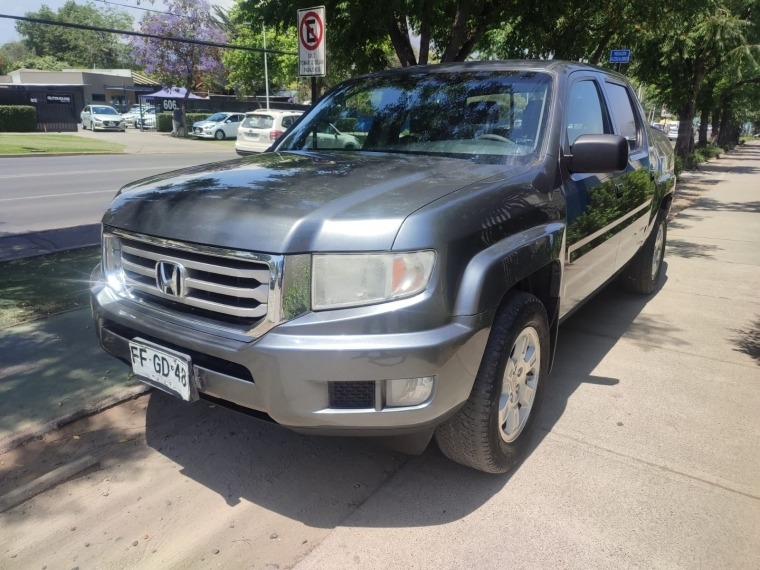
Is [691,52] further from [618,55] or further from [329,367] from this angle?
[329,367]

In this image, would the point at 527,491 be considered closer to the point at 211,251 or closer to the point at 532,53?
the point at 211,251

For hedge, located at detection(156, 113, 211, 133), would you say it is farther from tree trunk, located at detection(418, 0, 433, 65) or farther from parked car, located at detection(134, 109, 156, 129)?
tree trunk, located at detection(418, 0, 433, 65)

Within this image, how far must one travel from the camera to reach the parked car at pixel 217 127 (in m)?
35.1

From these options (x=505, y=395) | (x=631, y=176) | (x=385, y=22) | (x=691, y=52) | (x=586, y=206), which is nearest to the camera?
(x=505, y=395)

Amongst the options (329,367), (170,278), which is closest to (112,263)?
(170,278)

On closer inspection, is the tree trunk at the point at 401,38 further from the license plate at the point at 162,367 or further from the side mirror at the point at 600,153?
the license plate at the point at 162,367

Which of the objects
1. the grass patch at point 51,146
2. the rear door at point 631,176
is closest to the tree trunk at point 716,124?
the grass patch at point 51,146

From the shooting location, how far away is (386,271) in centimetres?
224

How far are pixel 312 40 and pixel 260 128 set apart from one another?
11.7m

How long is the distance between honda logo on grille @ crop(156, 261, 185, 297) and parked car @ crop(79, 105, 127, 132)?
127ft

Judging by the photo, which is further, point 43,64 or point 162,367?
point 43,64

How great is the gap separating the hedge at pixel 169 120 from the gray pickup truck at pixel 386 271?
3893 centimetres

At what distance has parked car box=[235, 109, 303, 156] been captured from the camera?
17.6 m

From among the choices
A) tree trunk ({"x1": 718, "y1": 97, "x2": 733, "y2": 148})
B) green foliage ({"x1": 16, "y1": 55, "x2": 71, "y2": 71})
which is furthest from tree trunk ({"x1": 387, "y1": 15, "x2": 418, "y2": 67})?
green foliage ({"x1": 16, "y1": 55, "x2": 71, "y2": 71})
